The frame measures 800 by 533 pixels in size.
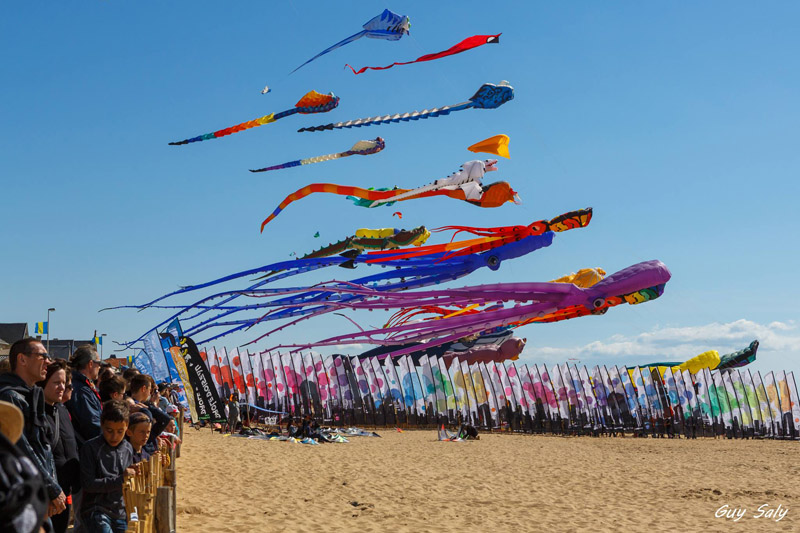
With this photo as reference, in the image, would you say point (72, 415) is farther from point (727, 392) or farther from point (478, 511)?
point (727, 392)

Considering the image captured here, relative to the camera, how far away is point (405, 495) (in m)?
10.7

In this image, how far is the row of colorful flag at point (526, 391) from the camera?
26.6 metres

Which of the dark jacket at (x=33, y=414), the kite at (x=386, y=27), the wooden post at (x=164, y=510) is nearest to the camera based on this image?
the dark jacket at (x=33, y=414)

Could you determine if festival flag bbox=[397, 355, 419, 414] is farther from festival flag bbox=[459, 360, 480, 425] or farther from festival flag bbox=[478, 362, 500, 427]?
festival flag bbox=[478, 362, 500, 427]

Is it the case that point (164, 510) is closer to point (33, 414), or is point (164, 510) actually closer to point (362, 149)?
point (33, 414)

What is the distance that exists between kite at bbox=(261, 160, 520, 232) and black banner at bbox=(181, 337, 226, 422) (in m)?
3.99

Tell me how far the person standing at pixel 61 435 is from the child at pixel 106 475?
78 millimetres

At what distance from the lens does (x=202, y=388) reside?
50.8 ft

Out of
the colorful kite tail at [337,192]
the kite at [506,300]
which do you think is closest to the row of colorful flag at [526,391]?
the kite at [506,300]

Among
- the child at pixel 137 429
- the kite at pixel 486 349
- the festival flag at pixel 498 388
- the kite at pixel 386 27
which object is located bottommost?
the child at pixel 137 429

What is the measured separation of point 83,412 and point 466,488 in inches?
308

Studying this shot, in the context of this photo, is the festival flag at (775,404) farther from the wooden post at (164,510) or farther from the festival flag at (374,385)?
the wooden post at (164,510)

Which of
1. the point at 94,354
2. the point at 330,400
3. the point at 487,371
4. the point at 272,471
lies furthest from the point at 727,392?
the point at 94,354

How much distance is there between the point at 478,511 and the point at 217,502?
3.22 metres
